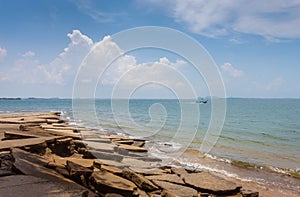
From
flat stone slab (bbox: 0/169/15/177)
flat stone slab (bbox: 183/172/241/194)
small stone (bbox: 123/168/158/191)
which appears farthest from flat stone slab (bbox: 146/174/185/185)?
flat stone slab (bbox: 0/169/15/177)

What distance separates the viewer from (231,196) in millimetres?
6227

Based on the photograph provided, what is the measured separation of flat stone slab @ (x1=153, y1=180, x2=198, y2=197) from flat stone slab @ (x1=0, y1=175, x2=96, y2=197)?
2080 mm

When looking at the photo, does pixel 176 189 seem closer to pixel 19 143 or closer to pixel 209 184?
pixel 209 184

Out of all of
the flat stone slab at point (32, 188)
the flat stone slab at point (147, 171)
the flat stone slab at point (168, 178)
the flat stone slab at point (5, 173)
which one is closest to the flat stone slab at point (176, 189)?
the flat stone slab at point (168, 178)

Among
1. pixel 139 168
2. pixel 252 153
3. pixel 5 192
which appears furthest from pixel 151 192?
pixel 252 153

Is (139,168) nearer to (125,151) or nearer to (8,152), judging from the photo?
(125,151)

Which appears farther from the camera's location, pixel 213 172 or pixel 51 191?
pixel 213 172

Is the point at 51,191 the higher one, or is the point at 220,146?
the point at 51,191

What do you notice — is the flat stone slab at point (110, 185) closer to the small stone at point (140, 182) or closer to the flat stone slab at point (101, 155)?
the small stone at point (140, 182)

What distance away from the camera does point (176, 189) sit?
592 centimetres

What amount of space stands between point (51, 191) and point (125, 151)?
5.66 meters

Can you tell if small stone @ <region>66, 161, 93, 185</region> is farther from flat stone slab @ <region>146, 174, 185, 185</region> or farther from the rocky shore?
flat stone slab @ <region>146, 174, 185, 185</region>

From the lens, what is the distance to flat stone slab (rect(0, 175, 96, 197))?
369 cm

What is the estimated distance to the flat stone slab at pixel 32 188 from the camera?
3.69 m
